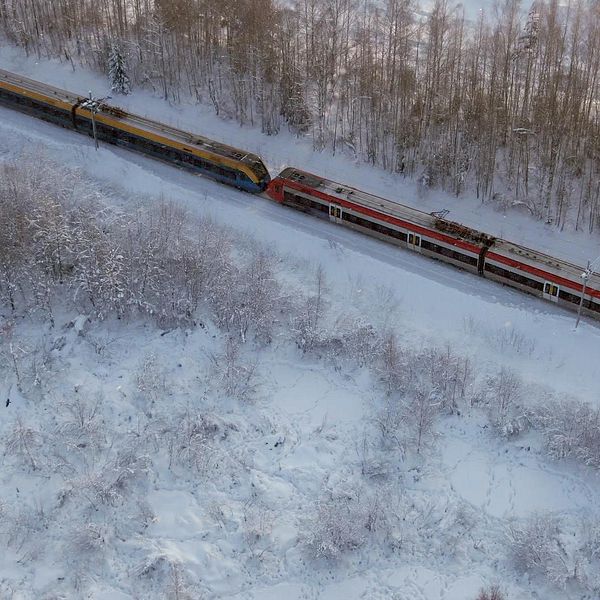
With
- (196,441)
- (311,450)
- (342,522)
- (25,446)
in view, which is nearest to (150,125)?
(25,446)

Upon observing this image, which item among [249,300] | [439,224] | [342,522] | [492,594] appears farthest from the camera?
[439,224]

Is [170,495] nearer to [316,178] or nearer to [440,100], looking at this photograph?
[316,178]

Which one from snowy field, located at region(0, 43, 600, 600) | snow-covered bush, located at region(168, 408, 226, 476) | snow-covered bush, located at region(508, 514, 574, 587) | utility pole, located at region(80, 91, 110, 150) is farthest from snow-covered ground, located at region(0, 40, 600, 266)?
snow-covered bush, located at region(168, 408, 226, 476)

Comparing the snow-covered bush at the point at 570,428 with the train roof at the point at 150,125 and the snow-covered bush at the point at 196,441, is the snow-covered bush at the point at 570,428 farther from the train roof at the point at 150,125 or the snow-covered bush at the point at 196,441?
the train roof at the point at 150,125

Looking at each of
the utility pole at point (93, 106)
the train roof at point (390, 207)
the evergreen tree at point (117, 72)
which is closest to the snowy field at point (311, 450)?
the train roof at point (390, 207)

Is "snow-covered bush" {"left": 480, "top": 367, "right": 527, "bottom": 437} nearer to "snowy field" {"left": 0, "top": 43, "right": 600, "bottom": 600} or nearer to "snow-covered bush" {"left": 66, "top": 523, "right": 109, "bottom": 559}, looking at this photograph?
"snowy field" {"left": 0, "top": 43, "right": 600, "bottom": 600}

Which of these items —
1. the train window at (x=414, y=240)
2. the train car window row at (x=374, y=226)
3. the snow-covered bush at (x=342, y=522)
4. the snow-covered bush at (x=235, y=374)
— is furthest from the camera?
the train car window row at (x=374, y=226)

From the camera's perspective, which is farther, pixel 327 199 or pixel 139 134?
pixel 139 134

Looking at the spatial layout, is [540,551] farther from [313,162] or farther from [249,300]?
[313,162]
